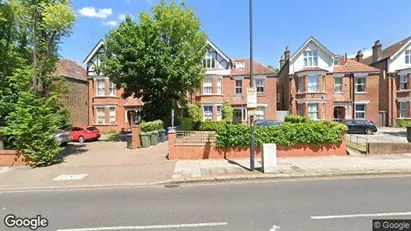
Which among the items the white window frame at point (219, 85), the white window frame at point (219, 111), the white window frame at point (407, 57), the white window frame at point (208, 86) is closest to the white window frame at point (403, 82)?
the white window frame at point (407, 57)

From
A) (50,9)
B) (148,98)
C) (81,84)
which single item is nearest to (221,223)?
(50,9)

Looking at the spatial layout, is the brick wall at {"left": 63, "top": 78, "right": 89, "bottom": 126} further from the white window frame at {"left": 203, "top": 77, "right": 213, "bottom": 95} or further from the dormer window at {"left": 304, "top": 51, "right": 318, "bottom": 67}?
the dormer window at {"left": 304, "top": 51, "right": 318, "bottom": 67}

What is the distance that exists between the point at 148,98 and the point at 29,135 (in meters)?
11.7

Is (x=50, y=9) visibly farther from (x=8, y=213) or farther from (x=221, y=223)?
(x=221, y=223)

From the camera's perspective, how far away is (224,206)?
632 centimetres

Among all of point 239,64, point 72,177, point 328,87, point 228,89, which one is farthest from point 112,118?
point 328,87

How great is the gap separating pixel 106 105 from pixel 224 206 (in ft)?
93.4

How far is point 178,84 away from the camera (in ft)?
70.7

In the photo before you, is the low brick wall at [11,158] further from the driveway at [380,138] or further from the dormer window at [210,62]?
the dormer window at [210,62]

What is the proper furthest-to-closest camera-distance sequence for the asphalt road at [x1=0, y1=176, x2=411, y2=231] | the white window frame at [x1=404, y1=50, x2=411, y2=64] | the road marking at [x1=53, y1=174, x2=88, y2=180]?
the white window frame at [x1=404, y1=50, x2=411, y2=64]
the road marking at [x1=53, y1=174, x2=88, y2=180]
the asphalt road at [x1=0, y1=176, x2=411, y2=231]

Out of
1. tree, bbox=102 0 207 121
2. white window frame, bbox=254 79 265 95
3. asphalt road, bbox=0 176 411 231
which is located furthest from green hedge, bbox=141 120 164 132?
white window frame, bbox=254 79 265 95

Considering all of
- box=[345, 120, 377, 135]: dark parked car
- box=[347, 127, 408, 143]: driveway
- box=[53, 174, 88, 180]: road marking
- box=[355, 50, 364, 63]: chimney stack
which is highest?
box=[355, 50, 364, 63]: chimney stack

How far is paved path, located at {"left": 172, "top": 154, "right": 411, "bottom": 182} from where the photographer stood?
31.9ft

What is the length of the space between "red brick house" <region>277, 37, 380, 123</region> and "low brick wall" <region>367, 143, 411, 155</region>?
57.9 feet
